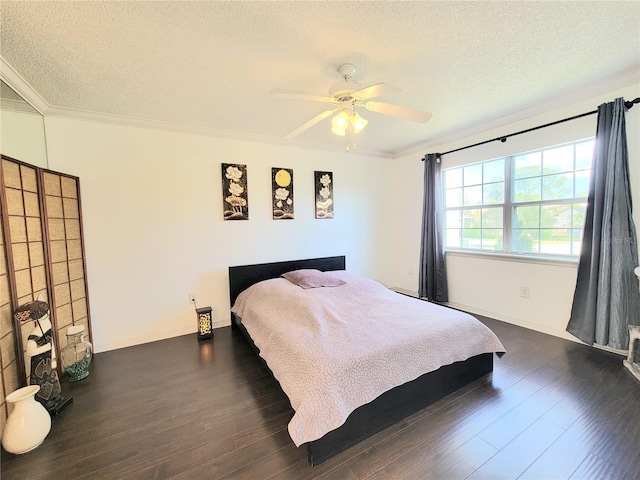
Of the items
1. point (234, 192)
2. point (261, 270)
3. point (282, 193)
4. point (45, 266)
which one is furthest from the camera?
point (282, 193)

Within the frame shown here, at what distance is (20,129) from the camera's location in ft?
7.27

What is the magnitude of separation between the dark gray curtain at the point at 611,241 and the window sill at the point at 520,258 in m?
0.24

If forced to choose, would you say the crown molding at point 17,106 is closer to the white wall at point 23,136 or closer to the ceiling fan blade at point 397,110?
the white wall at point 23,136

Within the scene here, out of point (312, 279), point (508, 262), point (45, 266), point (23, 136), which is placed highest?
point (23, 136)

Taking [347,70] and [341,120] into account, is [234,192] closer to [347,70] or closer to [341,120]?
→ [341,120]

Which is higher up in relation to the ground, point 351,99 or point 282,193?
point 351,99

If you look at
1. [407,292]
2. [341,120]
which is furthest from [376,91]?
[407,292]

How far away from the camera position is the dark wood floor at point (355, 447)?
144cm

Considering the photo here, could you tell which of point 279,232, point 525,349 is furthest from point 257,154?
point 525,349

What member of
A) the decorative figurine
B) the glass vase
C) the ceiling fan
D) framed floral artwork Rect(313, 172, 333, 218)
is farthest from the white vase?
framed floral artwork Rect(313, 172, 333, 218)

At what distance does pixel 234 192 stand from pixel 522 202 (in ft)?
11.5

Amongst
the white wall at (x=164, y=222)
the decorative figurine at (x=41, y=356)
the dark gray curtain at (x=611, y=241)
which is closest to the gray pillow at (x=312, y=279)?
the white wall at (x=164, y=222)

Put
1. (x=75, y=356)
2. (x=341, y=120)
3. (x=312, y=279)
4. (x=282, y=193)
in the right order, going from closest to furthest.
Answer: (x=341, y=120) → (x=75, y=356) → (x=312, y=279) → (x=282, y=193)

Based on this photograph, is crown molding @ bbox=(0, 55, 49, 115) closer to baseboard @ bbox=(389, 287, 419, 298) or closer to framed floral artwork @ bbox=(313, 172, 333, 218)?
framed floral artwork @ bbox=(313, 172, 333, 218)
